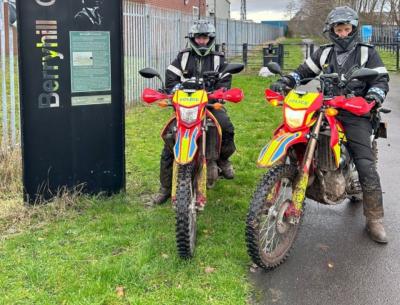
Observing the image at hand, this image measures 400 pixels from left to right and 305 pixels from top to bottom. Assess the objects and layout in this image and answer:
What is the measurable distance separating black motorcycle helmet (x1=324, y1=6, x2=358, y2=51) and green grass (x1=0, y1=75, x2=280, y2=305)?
6.09 ft

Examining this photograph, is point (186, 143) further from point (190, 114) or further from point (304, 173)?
point (304, 173)

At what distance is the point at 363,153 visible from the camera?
4582mm

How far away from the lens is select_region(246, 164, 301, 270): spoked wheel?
3.86m

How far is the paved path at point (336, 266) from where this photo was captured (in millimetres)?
3766

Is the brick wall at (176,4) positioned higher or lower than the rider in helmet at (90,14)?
higher

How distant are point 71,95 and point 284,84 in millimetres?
2060

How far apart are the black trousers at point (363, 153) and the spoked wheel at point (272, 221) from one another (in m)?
0.72

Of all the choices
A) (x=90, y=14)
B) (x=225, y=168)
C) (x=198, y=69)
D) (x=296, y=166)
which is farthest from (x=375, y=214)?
(x=90, y=14)

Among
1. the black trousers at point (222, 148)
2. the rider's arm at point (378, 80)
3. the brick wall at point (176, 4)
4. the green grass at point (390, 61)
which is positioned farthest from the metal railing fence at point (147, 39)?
the brick wall at point (176, 4)

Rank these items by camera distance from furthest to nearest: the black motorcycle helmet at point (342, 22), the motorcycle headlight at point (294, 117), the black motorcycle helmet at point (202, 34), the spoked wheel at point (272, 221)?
the black motorcycle helmet at point (202, 34) < the black motorcycle helmet at point (342, 22) < the motorcycle headlight at point (294, 117) < the spoked wheel at point (272, 221)

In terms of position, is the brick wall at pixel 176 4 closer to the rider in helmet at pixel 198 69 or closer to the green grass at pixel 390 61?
the green grass at pixel 390 61

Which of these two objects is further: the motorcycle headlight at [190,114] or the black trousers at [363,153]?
the black trousers at [363,153]

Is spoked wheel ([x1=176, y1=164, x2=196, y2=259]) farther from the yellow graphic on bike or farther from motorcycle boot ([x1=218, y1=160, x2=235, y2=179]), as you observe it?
motorcycle boot ([x1=218, y1=160, x2=235, y2=179])

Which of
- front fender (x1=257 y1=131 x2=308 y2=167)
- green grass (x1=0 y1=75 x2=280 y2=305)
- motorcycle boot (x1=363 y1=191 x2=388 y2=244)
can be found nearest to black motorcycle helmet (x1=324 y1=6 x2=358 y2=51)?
front fender (x1=257 y1=131 x2=308 y2=167)
